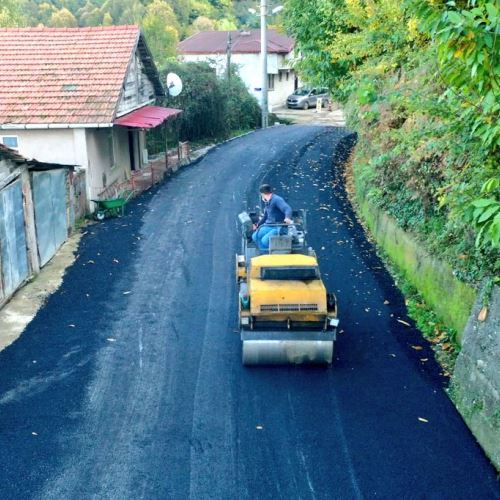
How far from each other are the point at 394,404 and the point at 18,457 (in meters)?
4.75

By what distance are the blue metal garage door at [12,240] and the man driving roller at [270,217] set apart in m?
4.81

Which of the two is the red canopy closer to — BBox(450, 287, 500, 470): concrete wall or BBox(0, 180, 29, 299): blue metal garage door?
BBox(0, 180, 29, 299): blue metal garage door

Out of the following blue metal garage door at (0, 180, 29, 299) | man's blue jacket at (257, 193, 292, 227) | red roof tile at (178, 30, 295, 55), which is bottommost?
blue metal garage door at (0, 180, 29, 299)

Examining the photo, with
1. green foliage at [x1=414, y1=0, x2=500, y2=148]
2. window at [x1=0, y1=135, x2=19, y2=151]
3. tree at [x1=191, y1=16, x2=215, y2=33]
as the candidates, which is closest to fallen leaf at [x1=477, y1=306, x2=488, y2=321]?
green foliage at [x1=414, y1=0, x2=500, y2=148]

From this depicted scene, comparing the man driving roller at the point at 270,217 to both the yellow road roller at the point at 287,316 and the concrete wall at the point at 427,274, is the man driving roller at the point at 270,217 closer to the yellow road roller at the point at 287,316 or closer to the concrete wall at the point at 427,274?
the yellow road roller at the point at 287,316

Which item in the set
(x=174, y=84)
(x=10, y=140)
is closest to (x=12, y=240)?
(x=10, y=140)

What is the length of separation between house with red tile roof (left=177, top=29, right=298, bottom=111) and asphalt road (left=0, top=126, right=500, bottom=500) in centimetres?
3424

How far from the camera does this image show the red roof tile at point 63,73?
17.8 meters

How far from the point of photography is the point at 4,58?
2030 centimetres

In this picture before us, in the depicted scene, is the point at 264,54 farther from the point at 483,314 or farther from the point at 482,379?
the point at 482,379

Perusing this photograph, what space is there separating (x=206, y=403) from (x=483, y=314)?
12.5 feet

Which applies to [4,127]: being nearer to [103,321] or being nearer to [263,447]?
[103,321]

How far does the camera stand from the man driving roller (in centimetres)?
1031

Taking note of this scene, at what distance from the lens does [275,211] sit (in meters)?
10.6
